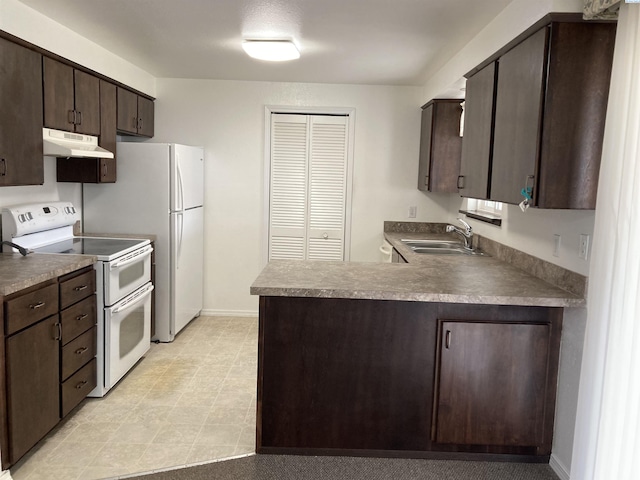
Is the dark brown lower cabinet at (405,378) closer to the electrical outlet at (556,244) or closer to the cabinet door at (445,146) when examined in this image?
the electrical outlet at (556,244)

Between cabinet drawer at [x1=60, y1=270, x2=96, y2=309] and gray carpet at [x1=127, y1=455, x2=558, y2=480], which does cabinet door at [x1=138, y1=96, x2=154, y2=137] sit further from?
gray carpet at [x1=127, y1=455, x2=558, y2=480]

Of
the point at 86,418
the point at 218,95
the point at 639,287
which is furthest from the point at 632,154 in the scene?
the point at 218,95

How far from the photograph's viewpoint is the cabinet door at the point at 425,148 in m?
4.67

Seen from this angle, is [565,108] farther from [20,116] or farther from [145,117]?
[145,117]

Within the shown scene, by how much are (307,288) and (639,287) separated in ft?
4.38

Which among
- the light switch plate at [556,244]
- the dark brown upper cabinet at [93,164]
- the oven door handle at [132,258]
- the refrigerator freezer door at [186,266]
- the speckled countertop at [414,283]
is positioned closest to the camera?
the speckled countertop at [414,283]

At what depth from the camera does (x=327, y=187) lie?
529cm

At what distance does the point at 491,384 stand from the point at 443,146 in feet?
8.25

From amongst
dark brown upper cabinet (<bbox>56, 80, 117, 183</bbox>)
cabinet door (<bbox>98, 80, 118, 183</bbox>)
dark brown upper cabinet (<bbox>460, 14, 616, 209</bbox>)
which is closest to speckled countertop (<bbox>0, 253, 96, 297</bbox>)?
dark brown upper cabinet (<bbox>56, 80, 117, 183</bbox>)

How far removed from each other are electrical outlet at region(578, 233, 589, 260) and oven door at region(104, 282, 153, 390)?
2656mm

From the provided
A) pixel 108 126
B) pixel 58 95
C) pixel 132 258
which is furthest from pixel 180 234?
pixel 58 95

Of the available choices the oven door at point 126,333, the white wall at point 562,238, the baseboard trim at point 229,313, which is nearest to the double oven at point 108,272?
the oven door at point 126,333

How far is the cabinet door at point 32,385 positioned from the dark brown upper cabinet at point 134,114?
84.7 inches

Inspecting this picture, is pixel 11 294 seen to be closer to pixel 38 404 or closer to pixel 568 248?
pixel 38 404
